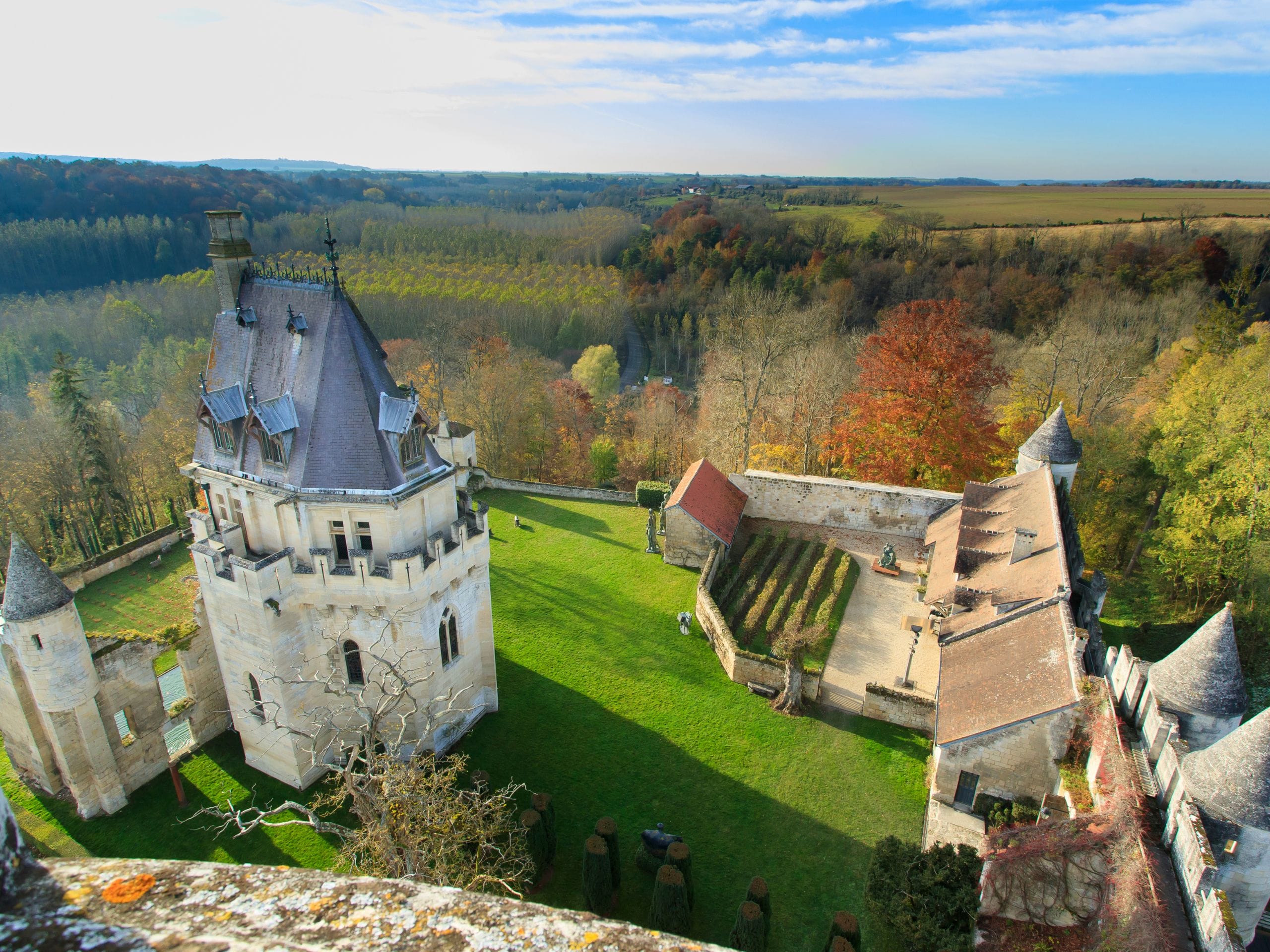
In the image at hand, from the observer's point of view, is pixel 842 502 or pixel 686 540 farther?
pixel 842 502

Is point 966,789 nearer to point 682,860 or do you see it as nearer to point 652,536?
point 682,860

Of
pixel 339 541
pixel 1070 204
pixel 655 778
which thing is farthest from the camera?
pixel 1070 204

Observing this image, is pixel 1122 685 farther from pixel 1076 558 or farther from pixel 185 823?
pixel 185 823

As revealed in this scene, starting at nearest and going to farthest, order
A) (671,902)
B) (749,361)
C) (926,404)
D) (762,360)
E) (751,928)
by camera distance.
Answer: (751,928) < (671,902) < (926,404) < (762,360) < (749,361)

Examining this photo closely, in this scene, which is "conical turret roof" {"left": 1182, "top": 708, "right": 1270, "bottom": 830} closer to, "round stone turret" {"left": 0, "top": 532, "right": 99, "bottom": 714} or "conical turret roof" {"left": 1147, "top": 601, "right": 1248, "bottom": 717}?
"conical turret roof" {"left": 1147, "top": 601, "right": 1248, "bottom": 717}

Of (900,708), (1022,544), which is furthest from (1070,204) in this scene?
(900,708)

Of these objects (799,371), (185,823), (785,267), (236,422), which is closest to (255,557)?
(236,422)
